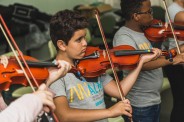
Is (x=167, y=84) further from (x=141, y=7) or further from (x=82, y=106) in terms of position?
(x=82, y=106)

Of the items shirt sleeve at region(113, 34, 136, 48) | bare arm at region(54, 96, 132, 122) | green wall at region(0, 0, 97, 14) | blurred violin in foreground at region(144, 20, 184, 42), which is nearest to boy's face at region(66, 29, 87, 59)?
bare arm at region(54, 96, 132, 122)

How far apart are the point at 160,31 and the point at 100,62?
0.64 m

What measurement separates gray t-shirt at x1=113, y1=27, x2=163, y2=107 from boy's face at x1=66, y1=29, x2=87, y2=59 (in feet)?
1.32

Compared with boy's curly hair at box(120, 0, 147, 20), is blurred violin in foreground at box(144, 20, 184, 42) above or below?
below

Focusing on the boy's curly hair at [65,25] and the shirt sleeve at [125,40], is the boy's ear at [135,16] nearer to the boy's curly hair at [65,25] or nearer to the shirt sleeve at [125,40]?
the shirt sleeve at [125,40]

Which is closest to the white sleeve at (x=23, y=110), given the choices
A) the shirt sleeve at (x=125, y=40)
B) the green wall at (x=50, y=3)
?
the shirt sleeve at (x=125, y=40)

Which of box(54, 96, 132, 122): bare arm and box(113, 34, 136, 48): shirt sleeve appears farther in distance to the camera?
box(113, 34, 136, 48): shirt sleeve

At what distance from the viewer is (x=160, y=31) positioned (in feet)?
7.68

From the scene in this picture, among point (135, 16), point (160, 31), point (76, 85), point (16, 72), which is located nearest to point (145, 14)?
point (135, 16)

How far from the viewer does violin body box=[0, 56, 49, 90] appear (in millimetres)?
1458

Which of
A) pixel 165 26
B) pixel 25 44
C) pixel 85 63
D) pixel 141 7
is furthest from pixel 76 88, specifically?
pixel 25 44

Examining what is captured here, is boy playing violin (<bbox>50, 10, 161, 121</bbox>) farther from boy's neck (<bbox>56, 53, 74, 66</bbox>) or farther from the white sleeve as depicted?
the white sleeve

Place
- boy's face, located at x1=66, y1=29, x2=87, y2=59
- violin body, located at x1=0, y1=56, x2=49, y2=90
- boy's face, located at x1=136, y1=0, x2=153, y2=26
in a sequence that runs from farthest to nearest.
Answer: boy's face, located at x1=136, y1=0, x2=153, y2=26
boy's face, located at x1=66, y1=29, x2=87, y2=59
violin body, located at x1=0, y1=56, x2=49, y2=90

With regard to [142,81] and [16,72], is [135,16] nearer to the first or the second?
[142,81]
